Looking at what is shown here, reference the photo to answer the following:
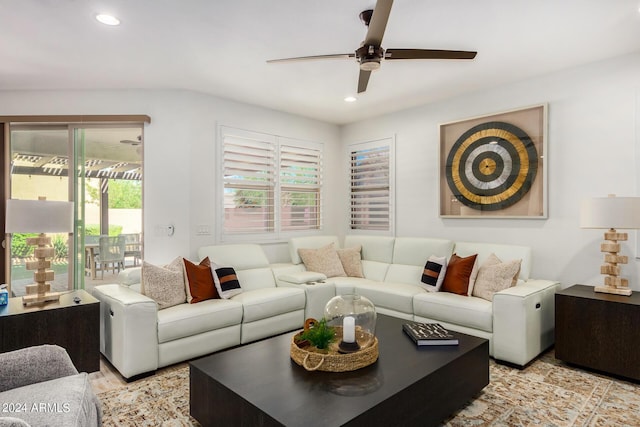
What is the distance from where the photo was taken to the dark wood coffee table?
5.54 ft

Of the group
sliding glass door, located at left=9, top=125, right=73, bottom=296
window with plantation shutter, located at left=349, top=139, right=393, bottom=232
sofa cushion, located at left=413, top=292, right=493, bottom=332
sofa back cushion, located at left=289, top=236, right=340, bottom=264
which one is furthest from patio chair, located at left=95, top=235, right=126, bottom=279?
sofa cushion, located at left=413, top=292, right=493, bottom=332

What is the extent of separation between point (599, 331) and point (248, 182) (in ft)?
12.2

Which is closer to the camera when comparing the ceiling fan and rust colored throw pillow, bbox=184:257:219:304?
the ceiling fan

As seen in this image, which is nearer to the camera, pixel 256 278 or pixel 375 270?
pixel 256 278

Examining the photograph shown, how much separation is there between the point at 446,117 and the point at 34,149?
4.58m

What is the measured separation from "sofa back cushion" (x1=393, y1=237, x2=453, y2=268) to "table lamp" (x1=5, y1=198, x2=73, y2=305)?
3.35 m

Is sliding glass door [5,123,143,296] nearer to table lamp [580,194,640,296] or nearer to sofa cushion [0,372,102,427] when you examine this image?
sofa cushion [0,372,102,427]

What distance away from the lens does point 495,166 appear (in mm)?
3975

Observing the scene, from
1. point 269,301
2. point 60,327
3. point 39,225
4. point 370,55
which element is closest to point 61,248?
point 39,225

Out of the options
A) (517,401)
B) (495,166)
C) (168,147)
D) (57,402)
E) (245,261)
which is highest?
(168,147)

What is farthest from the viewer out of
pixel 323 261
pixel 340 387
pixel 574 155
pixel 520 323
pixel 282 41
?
pixel 323 261

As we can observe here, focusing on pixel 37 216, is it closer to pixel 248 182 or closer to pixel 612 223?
pixel 248 182

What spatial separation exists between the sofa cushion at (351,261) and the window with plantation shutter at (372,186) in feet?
2.08

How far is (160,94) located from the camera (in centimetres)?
395
